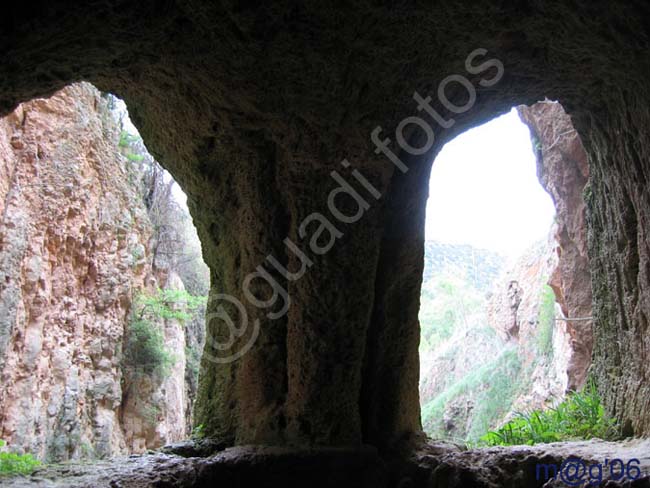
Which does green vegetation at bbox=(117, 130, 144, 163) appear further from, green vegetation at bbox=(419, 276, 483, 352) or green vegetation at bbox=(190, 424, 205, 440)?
green vegetation at bbox=(419, 276, 483, 352)

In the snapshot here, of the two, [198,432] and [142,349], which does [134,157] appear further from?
[198,432]

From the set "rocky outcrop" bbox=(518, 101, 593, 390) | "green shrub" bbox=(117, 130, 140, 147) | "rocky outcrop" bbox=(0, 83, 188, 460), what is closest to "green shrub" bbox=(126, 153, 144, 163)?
"green shrub" bbox=(117, 130, 140, 147)

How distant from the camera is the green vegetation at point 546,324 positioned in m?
9.46

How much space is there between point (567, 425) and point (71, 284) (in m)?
5.75

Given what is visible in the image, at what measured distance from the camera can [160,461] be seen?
2854mm

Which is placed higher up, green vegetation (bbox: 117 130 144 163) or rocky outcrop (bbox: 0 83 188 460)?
green vegetation (bbox: 117 130 144 163)

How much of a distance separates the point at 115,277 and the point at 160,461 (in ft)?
17.4

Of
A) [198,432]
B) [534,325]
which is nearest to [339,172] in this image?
[198,432]

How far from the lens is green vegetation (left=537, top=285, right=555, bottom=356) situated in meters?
9.46

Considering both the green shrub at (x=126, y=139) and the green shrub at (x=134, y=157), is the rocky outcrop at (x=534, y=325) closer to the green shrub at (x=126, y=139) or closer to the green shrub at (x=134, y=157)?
the green shrub at (x=134, y=157)

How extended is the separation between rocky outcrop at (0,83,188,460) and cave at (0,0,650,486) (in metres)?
3.16

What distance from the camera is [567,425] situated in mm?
3701

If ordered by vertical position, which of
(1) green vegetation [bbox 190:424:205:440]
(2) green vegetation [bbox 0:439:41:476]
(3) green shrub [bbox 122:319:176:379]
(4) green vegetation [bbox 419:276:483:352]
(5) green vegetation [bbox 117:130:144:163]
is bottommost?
(2) green vegetation [bbox 0:439:41:476]

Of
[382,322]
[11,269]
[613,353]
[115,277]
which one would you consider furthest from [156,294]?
[613,353]
